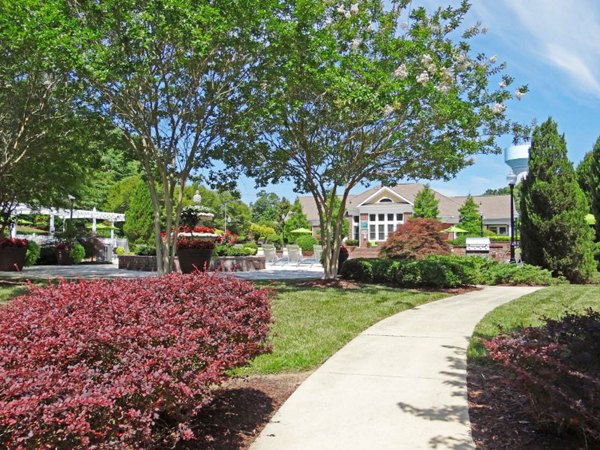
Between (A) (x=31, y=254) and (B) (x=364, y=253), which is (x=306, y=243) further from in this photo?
(A) (x=31, y=254)

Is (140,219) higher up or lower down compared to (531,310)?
higher up

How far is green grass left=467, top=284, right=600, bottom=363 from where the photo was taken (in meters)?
6.20

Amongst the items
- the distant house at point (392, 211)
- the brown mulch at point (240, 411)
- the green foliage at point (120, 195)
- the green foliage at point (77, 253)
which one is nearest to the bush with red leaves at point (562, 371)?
the brown mulch at point (240, 411)

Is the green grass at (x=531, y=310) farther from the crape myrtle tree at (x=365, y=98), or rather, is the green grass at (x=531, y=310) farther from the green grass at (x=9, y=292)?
the green grass at (x=9, y=292)

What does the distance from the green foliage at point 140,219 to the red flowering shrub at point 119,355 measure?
28.0 metres

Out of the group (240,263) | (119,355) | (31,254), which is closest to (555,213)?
(240,263)

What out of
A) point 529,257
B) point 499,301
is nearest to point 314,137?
point 499,301

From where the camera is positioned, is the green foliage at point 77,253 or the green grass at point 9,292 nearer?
the green grass at point 9,292

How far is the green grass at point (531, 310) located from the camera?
620 centimetres

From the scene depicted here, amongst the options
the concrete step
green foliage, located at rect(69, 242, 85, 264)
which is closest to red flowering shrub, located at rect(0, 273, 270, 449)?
green foliage, located at rect(69, 242, 85, 264)

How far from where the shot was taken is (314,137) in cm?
1321

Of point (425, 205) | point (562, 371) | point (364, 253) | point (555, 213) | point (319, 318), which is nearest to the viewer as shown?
point (562, 371)

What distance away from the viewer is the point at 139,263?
19.4 m

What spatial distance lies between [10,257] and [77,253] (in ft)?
16.1
